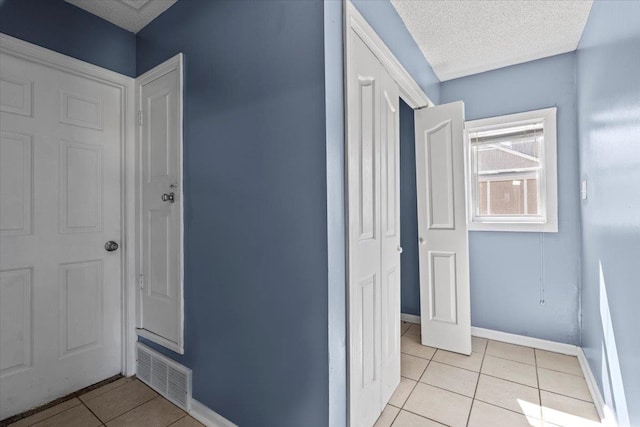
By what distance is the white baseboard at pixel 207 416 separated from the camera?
1.60 meters

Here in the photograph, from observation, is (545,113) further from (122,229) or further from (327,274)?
(122,229)

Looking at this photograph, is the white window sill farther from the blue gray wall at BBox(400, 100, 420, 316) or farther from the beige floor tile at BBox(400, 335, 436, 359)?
the beige floor tile at BBox(400, 335, 436, 359)

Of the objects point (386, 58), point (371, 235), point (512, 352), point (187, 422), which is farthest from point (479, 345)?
point (386, 58)

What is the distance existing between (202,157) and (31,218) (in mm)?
1107

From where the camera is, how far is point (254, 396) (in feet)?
4.83

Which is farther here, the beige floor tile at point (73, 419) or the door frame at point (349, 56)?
the beige floor tile at point (73, 419)

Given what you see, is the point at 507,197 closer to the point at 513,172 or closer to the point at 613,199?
the point at 513,172

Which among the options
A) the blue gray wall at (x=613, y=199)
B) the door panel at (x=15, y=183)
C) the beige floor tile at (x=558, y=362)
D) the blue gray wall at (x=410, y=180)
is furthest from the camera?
the blue gray wall at (x=410, y=180)

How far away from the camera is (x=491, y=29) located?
221 centimetres

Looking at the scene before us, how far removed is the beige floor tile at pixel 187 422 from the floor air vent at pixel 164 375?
2.4 inches

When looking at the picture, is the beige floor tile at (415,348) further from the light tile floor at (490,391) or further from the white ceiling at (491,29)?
the white ceiling at (491,29)

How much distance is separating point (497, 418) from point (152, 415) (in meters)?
1.99

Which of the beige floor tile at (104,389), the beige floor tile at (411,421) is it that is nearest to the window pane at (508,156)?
the beige floor tile at (411,421)

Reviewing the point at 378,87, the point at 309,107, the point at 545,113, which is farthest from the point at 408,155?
the point at 309,107
